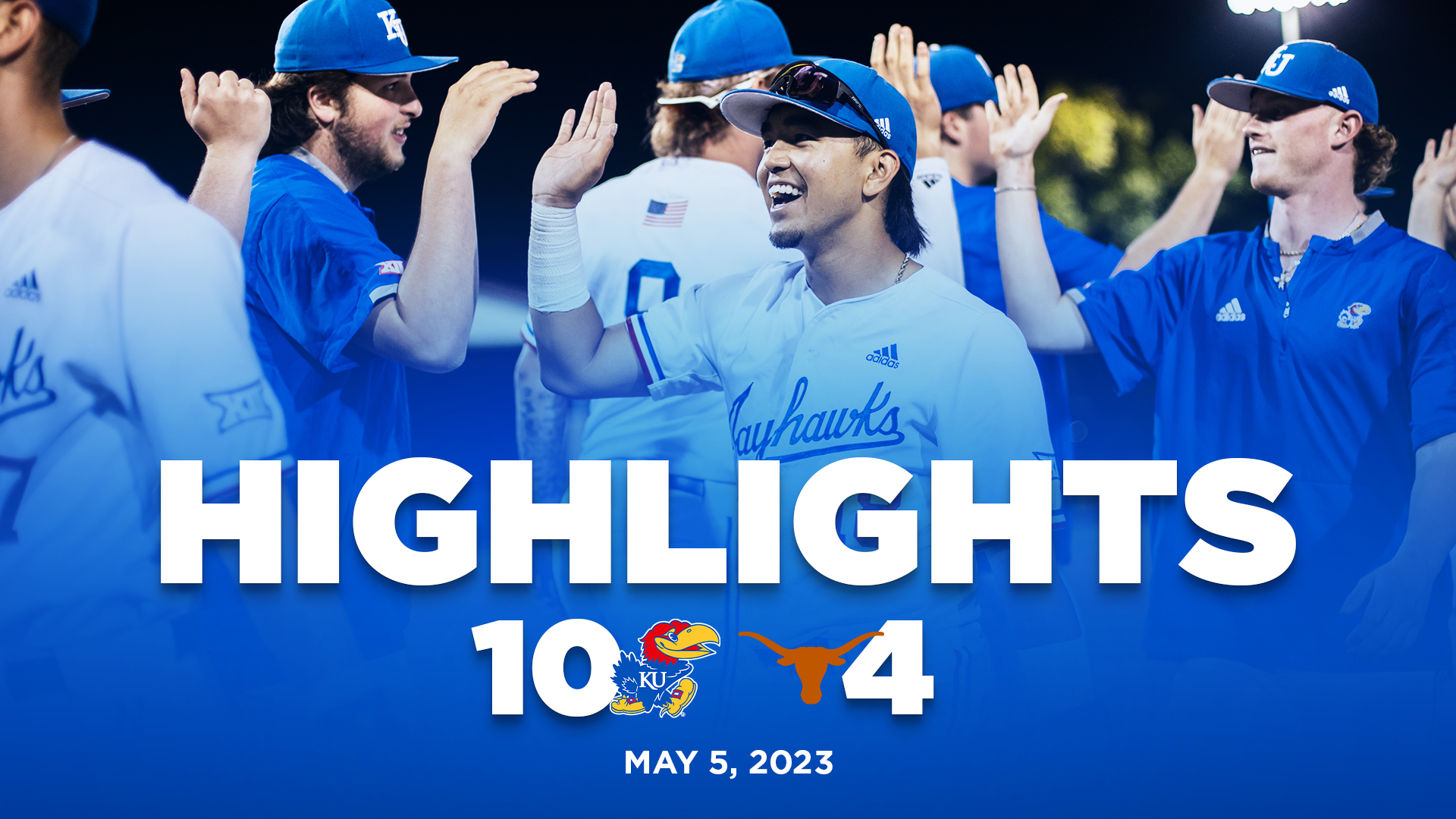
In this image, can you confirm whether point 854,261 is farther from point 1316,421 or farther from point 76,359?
point 76,359

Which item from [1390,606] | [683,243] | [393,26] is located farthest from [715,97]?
[1390,606]

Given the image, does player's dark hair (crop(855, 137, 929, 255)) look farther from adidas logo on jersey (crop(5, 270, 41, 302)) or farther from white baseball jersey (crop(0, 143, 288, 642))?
adidas logo on jersey (crop(5, 270, 41, 302))

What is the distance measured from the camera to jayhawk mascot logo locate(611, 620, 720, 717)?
3070 mm

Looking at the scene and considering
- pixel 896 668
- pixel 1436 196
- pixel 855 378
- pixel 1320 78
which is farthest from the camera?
pixel 1436 196

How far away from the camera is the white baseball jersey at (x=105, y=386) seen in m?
2.80

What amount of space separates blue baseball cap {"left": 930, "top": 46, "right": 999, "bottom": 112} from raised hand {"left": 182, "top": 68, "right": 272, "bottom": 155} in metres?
1.85

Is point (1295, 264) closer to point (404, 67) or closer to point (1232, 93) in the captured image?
point (1232, 93)

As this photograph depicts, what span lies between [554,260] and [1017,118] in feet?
4.51

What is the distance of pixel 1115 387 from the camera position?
3199mm

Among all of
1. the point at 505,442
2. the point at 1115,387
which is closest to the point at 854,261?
the point at 1115,387

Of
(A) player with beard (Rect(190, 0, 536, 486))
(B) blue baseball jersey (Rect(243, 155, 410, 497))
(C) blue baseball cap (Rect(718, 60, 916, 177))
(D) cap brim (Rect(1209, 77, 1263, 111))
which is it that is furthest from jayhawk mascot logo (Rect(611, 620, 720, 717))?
(D) cap brim (Rect(1209, 77, 1263, 111))

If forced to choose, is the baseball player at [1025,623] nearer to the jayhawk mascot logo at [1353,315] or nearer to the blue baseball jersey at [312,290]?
the jayhawk mascot logo at [1353,315]

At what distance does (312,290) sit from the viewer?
2.94m

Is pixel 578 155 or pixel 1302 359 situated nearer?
pixel 578 155
